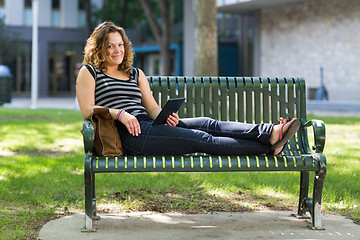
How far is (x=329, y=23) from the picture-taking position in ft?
70.8

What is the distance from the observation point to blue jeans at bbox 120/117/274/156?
348 cm

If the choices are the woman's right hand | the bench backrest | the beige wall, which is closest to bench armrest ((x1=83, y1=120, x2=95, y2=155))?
the woman's right hand

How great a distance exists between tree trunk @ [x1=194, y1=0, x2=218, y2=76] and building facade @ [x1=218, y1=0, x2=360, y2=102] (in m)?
10.1

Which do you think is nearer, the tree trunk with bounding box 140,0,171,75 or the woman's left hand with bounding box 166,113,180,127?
the woman's left hand with bounding box 166,113,180,127

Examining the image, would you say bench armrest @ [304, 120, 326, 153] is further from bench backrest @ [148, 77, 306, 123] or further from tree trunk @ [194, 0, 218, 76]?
tree trunk @ [194, 0, 218, 76]

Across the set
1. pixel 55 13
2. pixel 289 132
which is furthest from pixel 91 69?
pixel 55 13

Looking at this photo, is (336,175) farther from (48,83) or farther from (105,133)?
(48,83)

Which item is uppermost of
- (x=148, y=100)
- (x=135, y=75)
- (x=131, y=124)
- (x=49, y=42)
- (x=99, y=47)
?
(x=49, y=42)

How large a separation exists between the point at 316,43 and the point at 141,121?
19.7m

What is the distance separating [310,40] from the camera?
22.5 m

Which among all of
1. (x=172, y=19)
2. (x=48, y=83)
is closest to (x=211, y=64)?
(x=172, y=19)

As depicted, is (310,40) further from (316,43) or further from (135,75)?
(135,75)

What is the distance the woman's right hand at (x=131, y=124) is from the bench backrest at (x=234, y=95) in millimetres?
782

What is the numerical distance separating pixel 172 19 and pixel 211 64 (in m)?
21.3
